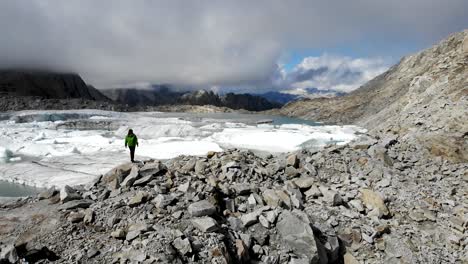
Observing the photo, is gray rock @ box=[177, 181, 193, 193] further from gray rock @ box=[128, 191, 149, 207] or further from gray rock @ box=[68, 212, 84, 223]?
gray rock @ box=[68, 212, 84, 223]

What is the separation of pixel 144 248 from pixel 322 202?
6.03m

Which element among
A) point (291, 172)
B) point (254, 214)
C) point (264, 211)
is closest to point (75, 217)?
point (254, 214)

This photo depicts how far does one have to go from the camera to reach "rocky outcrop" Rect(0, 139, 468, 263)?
6.56m

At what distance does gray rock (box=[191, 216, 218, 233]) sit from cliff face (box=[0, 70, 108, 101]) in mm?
124588

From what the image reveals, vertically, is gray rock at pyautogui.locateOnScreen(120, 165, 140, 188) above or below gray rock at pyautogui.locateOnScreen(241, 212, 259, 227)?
above

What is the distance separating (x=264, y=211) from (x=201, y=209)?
1803 mm

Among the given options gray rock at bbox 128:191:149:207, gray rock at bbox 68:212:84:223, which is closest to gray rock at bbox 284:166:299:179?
gray rock at bbox 128:191:149:207

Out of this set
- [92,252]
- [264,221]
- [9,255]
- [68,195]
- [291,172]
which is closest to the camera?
[9,255]

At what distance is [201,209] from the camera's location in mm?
7465

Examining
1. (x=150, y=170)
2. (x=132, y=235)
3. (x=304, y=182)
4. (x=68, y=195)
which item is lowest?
(x=132, y=235)

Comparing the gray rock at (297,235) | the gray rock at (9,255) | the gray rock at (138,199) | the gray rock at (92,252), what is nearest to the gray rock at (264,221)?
the gray rock at (297,235)

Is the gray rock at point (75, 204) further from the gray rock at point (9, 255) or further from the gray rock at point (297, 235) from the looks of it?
the gray rock at point (297, 235)

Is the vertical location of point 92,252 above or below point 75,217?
below

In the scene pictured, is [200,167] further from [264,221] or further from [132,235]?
[132,235]
